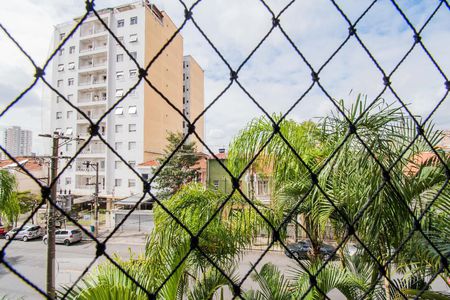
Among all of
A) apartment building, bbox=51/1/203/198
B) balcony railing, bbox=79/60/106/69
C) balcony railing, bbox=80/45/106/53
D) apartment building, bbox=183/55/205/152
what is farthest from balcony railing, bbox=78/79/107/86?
apartment building, bbox=183/55/205/152

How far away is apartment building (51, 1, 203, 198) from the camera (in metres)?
13.2

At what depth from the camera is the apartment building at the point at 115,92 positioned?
13195mm

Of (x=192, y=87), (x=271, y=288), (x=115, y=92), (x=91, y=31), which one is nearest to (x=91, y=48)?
(x=91, y=31)

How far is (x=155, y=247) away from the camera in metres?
2.33

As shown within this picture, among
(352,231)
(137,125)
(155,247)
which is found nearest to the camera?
(352,231)

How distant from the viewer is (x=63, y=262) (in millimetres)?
7297

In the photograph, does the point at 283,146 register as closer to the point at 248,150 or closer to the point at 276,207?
the point at 248,150

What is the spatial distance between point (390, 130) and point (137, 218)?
11.1 meters

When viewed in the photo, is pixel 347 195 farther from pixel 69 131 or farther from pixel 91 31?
pixel 91 31

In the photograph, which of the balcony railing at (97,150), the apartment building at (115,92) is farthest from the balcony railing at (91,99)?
the balcony railing at (97,150)

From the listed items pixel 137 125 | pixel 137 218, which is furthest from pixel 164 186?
pixel 137 125

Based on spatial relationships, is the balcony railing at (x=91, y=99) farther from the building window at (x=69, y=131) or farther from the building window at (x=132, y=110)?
the building window at (x=132, y=110)

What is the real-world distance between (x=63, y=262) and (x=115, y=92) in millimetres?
8581

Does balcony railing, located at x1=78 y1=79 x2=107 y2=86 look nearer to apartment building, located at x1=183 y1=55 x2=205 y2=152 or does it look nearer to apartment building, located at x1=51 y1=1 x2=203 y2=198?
apartment building, located at x1=51 y1=1 x2=203 y2=198
